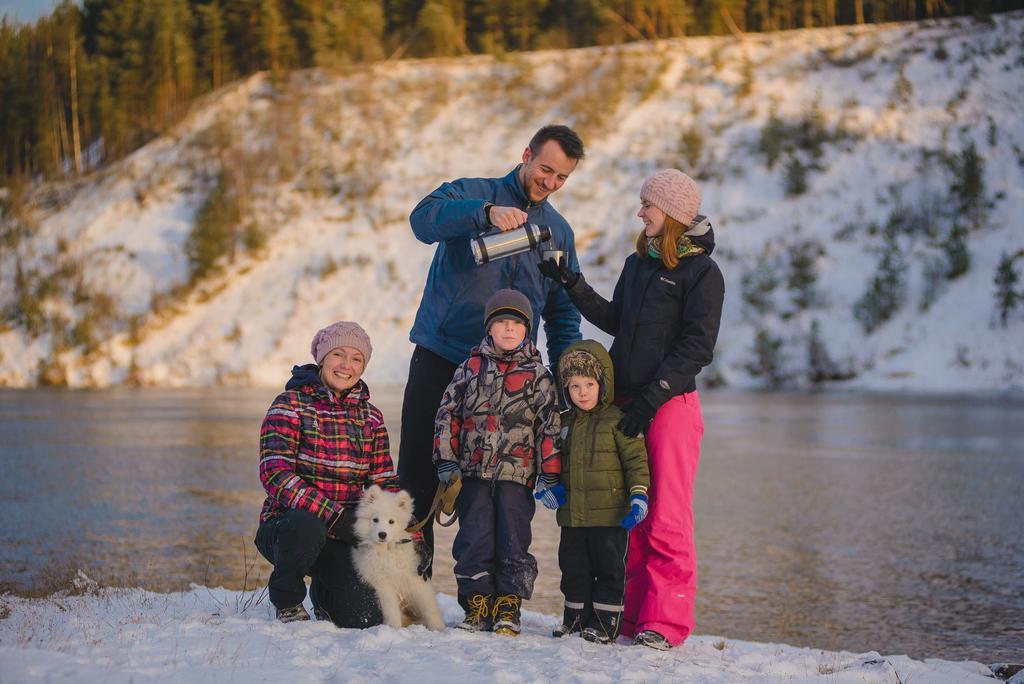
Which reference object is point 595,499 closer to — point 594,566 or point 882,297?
point 594,566

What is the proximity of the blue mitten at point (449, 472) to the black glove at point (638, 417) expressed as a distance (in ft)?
2.84

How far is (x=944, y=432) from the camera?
16.2 metres

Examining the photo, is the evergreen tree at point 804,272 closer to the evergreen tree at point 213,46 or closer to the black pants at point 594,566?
the black pants at point 594,566

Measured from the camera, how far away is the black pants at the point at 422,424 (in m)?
5.40

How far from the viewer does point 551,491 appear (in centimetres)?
486

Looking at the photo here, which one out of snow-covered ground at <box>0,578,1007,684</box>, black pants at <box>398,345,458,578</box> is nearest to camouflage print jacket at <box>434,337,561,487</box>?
black pants at <box>398,345,458,578</box>

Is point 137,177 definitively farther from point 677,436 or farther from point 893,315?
point 677,436

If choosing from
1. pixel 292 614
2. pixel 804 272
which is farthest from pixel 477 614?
pixel 804 272

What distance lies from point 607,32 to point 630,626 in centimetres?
4522

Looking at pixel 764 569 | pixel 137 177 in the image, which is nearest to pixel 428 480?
pixel 764 569

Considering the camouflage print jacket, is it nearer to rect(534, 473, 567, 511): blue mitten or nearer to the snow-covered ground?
rect(534, 473, 567, 511): blue mitten

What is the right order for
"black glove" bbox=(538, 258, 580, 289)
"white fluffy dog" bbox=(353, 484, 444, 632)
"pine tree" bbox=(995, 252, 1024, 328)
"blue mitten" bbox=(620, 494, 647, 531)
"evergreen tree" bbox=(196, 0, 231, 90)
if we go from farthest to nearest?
"evergreen tree" bbox=(196, 0, 231, 90), "pine tree" bbox=(995, 252, 1024, 328), "black glove" bbox=(538, 258, 580, 289), "white fluffy dog" bbox=(353, 484, 444, 632), "blue mitten" bbox=(620, 494, 647, 531)

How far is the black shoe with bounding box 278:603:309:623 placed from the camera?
4848 mm

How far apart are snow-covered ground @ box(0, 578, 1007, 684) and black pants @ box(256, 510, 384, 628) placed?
19 centimetres
